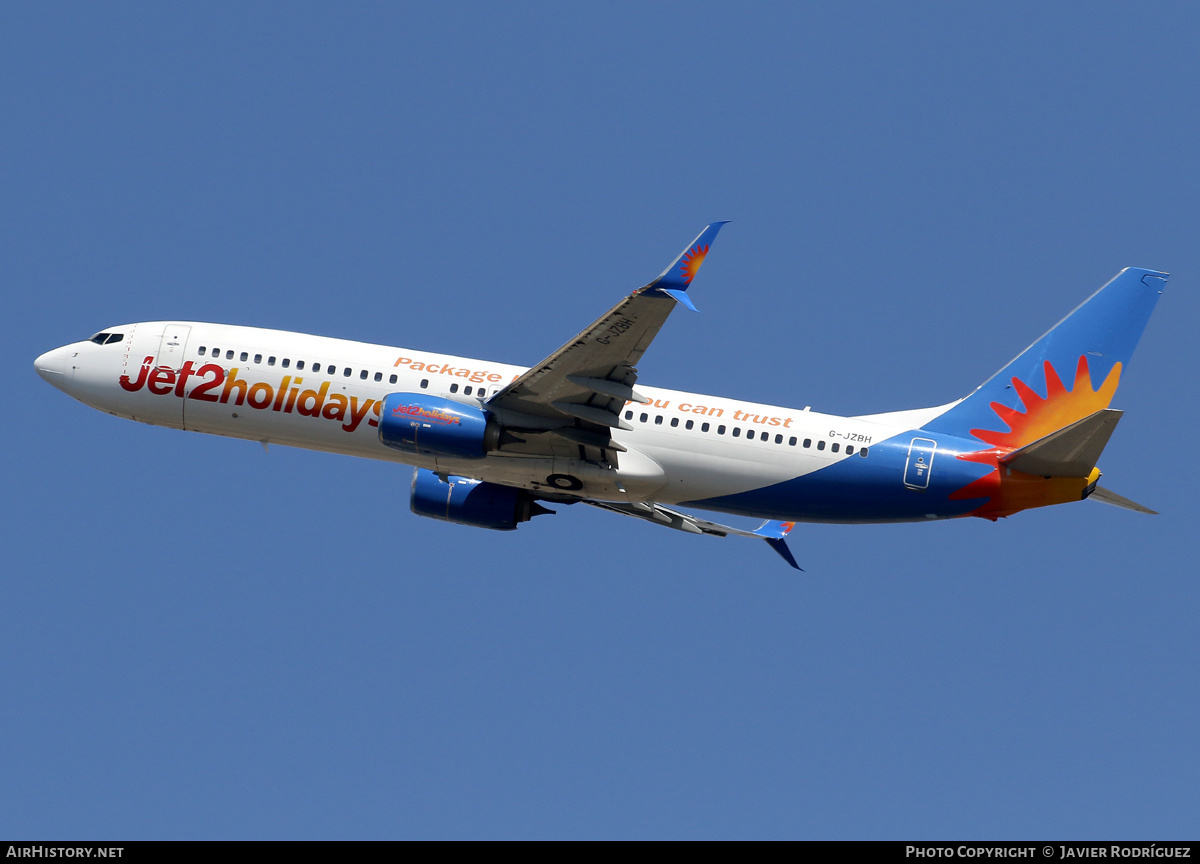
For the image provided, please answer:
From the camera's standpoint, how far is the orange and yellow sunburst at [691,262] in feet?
104

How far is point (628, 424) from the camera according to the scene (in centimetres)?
3794

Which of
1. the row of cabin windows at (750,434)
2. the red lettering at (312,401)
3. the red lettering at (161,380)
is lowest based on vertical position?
the row of cabin windows at (750,434)

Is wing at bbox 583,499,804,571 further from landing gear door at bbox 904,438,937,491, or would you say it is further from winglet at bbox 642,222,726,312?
winglet at bbox 642,222,726,312

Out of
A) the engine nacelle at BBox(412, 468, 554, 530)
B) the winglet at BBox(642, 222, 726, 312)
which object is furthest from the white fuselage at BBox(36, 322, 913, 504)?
the winglet at BBox(642, 222, 726, 312)

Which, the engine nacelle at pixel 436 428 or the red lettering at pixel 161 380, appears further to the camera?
the red lettering at pixel 161 380

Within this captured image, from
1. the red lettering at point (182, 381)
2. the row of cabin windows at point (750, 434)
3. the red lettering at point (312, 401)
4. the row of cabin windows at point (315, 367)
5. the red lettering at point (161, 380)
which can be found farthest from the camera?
the red lettering at point (161, 380)

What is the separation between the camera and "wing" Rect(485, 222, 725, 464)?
32188mm

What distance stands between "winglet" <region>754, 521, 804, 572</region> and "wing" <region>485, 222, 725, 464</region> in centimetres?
689

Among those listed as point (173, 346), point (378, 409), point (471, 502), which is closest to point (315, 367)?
point (378, 409)

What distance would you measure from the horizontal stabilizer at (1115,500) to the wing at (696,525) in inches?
370

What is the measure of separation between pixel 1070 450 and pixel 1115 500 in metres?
2.67

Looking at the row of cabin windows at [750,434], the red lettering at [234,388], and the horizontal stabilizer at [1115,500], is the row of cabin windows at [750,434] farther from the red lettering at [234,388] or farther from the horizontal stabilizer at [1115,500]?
the red lettering at [234,388]

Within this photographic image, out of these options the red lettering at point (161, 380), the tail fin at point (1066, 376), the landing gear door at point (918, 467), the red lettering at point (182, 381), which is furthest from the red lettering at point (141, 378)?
the tail fin at point (1066, 376)
